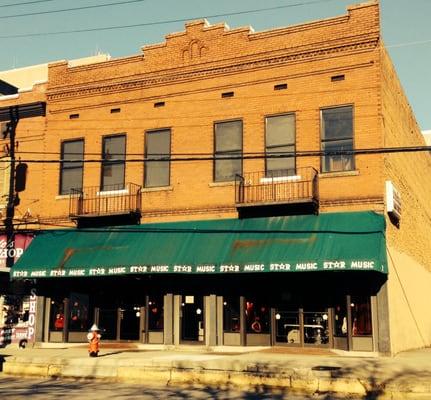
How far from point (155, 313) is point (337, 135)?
932 cm

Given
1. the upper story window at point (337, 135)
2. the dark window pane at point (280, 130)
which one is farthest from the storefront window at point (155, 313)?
the upper story window at point (337, 135)

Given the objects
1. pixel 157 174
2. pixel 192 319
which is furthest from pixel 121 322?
pixel 157 174

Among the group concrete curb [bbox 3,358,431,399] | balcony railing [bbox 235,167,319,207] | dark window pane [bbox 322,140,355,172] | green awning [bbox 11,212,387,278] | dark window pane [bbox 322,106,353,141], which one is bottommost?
concrete curb [bbox 3,358,431,399]

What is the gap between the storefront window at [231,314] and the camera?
21625 millimetres

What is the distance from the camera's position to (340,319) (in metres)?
20.2

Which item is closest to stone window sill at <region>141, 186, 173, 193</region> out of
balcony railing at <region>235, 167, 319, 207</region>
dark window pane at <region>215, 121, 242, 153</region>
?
dark window pane at <region>215, 121, 242, 153</region>

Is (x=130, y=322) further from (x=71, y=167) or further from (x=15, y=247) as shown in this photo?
(x=71, y=167)

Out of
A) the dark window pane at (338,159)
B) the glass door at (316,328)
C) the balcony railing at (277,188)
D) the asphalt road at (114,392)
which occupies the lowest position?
the asphalt road at (114,392)

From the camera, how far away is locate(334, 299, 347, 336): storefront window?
66.0 feet

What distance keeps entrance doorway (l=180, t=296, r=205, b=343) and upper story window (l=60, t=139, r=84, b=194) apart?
22.4ft

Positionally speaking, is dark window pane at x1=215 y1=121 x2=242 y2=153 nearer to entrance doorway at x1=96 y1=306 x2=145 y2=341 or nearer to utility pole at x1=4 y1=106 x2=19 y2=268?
entrance doorway at x1=96 y1=306 x2=145 y2=341

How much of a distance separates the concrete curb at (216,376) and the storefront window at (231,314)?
5.17m

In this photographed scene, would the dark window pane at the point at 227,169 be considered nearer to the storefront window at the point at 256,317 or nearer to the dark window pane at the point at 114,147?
the dark window pane at the point at 114,147

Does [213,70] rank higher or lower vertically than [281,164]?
higher
